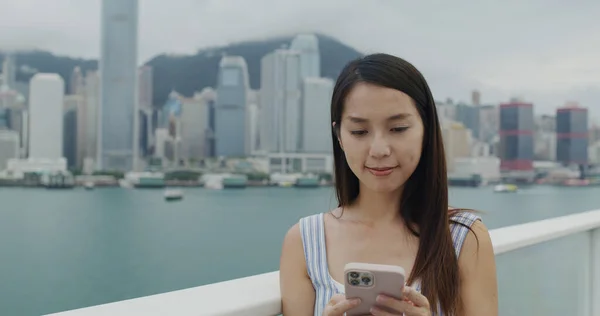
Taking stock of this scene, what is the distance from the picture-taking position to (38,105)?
27484 mm

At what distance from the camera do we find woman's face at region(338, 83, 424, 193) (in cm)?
93

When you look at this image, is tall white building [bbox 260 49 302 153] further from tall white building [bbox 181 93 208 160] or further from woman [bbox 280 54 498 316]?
woman [bbox 280 54 498 316]

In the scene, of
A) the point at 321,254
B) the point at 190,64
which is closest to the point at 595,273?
the point at 321,254

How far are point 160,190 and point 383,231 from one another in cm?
3090

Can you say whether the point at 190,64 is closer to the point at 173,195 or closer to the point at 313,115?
the point at 173,195

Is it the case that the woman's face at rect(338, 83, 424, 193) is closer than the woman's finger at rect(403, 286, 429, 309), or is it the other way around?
the woman's finger at rect(403, 286, 429, 309)

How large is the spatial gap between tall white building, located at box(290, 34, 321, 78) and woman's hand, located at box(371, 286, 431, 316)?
28.5 metres

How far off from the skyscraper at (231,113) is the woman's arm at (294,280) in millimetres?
26662

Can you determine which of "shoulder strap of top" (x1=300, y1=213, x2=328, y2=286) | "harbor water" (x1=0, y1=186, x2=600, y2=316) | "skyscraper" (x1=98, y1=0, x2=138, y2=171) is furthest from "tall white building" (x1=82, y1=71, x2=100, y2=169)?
"shoulder strap of top" (x1=300, y1=213, x2=328, y2=286)

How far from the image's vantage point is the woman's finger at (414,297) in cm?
80

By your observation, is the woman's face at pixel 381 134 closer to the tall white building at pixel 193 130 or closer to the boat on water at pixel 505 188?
the boat on water at pixel 505 188

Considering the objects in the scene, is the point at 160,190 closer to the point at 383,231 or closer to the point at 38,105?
the point at 38,105

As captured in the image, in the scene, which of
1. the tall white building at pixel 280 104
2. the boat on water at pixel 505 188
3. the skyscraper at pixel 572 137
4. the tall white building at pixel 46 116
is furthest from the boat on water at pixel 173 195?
the skyscraper at pixel 572 137

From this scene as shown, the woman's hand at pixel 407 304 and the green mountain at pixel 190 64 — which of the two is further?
the green mountain at pixel 190 64
